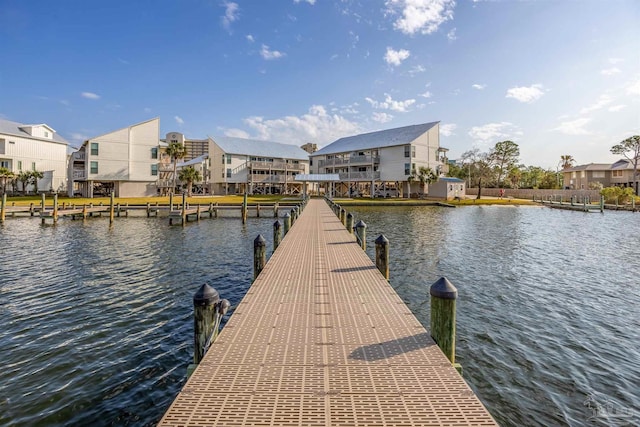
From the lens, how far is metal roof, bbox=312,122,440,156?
6309 centimetres

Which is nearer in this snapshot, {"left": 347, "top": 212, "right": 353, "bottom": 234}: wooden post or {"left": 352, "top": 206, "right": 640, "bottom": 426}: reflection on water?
{"left": 352, "top": 206, "right": 640, "bottom": 426}: reflection on water

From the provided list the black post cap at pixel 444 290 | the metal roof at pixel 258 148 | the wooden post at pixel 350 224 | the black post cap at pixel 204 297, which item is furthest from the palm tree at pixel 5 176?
the black post cap at pixel 444 290

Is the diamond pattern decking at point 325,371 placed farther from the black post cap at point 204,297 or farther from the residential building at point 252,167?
the residential building at point 252,167

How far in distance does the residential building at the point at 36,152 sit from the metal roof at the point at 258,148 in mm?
28892

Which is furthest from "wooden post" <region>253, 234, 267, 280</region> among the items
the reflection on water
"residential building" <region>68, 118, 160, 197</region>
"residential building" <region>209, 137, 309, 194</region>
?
"residential building" <region>209, 137, 309, 194</region>

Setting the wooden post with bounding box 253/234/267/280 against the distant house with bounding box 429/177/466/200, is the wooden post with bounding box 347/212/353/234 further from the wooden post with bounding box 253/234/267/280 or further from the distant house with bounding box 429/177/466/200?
the distant house with bounding box 429/177/466/200

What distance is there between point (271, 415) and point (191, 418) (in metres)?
0.80

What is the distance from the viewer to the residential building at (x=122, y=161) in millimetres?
53312

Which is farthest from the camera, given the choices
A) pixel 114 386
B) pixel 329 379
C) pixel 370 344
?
pixel 114 386

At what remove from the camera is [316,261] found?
457 inches


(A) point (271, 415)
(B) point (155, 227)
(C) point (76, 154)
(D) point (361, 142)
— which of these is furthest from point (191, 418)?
(D) point (361, 142)

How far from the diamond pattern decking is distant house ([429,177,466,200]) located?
198 ft

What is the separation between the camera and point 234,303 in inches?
443

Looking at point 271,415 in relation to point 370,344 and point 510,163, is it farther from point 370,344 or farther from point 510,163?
point 510,163
